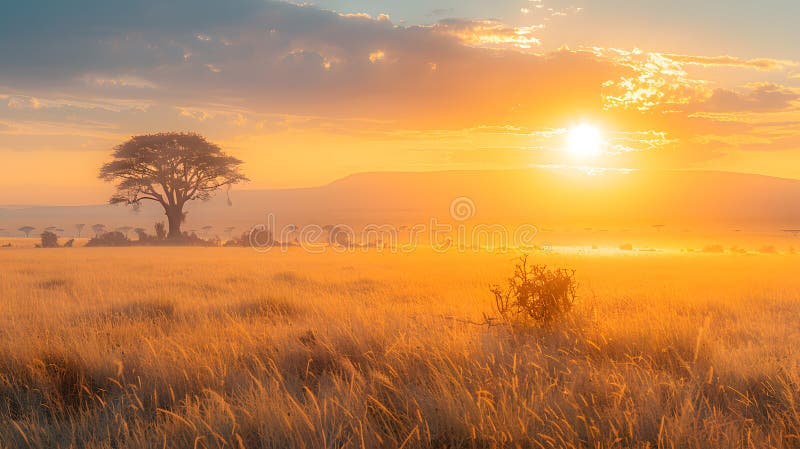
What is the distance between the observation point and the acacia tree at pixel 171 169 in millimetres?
→ 38875

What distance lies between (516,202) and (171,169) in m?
105

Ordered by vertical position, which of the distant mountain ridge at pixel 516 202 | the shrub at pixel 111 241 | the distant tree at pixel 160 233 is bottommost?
the shrub at pixel 111 241

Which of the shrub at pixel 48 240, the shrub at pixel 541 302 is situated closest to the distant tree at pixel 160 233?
the shrub at pixel 48 240

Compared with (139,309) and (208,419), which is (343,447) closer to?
(208,419)

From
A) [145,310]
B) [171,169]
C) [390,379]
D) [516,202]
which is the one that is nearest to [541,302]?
[390,379]

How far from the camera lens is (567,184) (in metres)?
142

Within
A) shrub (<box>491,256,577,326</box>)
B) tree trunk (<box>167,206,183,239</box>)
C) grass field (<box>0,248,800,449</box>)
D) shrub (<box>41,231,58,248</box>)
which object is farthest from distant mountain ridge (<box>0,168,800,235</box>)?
grass field (<box>0,248,800,449</box>)

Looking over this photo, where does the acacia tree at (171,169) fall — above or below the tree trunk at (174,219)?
above

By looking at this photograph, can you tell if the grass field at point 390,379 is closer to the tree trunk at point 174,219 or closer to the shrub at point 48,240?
the tree trunk at point 174,219

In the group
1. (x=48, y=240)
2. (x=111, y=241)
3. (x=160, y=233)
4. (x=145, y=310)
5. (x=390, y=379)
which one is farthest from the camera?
(x=160, y=233)

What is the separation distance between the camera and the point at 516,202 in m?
136

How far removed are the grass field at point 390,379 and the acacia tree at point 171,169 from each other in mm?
32520

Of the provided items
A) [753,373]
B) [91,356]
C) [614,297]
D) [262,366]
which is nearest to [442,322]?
[262,366]

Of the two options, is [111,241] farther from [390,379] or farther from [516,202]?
[516,202]
